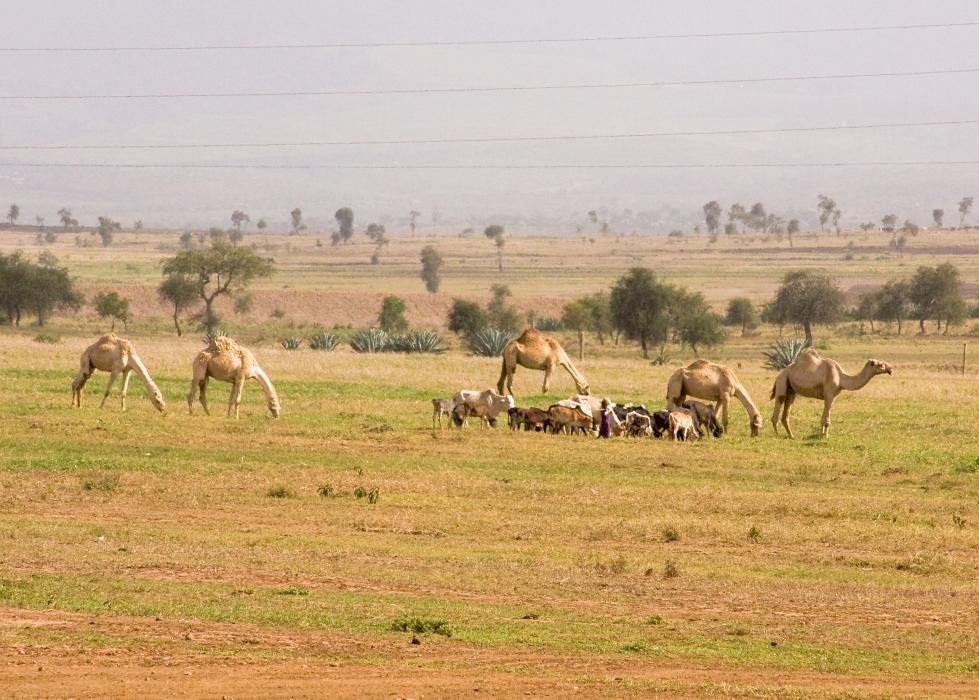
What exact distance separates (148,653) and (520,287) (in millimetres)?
120440

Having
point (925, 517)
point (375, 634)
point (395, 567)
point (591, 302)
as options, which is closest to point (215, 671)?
point (375, 634)

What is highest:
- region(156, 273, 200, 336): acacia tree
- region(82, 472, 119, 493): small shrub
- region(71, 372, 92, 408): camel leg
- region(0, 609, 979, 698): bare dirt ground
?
region(156, 273, 200, 336): acacia tree

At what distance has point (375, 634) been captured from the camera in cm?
1177

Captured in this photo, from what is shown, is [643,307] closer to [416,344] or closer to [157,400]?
[416,344]

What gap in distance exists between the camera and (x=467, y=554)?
620 inches

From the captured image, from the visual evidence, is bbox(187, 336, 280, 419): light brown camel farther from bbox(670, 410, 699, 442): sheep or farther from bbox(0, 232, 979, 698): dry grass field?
bbox(670, 410, 699, 442): sheep

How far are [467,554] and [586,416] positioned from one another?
11.1 metres

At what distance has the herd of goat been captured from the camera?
26.5 m

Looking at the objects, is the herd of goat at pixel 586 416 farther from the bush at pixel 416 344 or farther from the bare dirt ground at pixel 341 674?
the bush at pixel 416 344

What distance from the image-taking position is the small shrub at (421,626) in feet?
38.8

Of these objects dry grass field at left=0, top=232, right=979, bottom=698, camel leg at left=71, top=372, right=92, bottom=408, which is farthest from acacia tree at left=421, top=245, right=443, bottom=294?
camel leg at left=71, top=372, right=92, bottom=408

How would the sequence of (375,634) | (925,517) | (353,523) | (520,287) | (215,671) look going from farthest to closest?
1. (520,287)
2. (925,517)
3. (353,523)
4. (375,634)
5. (215,671)

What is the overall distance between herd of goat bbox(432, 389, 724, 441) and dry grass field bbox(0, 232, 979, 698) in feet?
1.86

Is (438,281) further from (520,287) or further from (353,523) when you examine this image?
(353,523)
